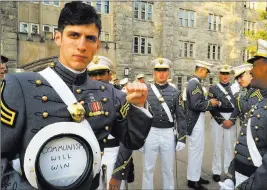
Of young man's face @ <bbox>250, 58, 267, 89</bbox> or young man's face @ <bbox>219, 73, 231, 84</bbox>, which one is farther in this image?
young man's face @ <bbox>219, 73, 231, 84</bbox>

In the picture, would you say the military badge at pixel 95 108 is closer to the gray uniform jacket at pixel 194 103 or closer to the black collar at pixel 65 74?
the black collar at pixel 65 74

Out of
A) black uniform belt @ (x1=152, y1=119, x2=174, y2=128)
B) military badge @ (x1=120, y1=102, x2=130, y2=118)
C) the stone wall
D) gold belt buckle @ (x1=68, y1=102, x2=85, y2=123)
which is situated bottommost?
black uniform belt @ (x1=152, y1=119, x2=174, y2=128)

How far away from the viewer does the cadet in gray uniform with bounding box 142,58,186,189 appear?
5.06 m

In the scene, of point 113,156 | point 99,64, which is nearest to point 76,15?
point 99,64

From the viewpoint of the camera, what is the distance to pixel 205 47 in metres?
28.6

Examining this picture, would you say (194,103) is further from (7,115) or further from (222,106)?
(7,115)

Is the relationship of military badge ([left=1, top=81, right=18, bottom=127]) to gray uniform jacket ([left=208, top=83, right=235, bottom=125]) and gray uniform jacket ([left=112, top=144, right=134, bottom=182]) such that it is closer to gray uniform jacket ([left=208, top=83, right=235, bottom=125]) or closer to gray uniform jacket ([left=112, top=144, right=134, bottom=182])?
gray uniform jacket ([left=112, top=144, right=134, bottom=182])

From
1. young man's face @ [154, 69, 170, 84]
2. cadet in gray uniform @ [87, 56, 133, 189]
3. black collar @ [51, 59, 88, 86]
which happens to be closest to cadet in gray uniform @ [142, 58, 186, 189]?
young man's face @ [154, 69, 170, 84]

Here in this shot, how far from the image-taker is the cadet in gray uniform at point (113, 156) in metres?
3.72

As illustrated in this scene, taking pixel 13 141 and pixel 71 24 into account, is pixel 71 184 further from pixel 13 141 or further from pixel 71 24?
pixel 71 24

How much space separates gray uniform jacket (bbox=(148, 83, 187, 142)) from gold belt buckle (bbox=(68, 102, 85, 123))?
132 inches

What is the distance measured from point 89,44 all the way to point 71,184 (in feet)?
3.03

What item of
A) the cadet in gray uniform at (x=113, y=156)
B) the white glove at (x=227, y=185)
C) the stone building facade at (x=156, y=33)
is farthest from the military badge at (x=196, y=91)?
the stone building facade at (x=156, y=33)

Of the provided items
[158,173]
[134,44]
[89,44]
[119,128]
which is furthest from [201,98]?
[134,44]
